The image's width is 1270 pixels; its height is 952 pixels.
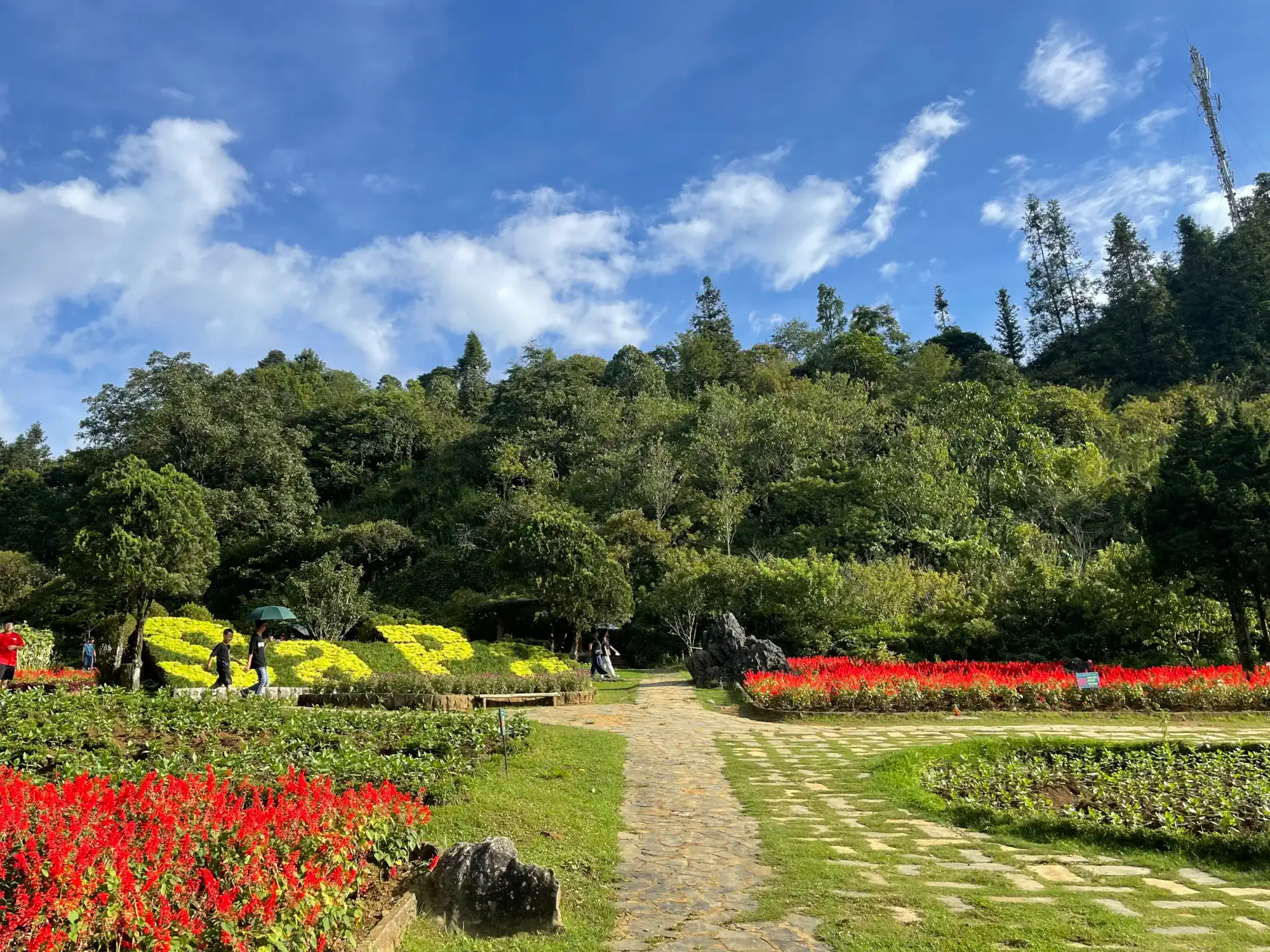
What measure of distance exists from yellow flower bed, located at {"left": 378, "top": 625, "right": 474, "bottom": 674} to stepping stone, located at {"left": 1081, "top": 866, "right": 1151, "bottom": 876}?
14651 mm

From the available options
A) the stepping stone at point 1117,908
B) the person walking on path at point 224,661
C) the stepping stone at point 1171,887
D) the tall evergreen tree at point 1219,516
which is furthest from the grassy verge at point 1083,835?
the person walking on path at point 224,661

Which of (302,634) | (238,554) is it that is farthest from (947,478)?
(238,554)

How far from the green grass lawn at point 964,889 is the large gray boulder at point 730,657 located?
9639mm

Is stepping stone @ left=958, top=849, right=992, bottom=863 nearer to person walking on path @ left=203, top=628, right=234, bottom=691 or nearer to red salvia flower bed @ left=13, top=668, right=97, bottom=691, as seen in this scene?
person walking on path @ left=203, top=628, right=234, bottom=691

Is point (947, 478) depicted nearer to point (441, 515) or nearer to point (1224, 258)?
point (441, 515)

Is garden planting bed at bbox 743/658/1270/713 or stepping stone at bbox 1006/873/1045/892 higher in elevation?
garden planting bed at bbox 743/658/1270/713

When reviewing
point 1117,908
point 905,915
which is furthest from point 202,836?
point 1117,908

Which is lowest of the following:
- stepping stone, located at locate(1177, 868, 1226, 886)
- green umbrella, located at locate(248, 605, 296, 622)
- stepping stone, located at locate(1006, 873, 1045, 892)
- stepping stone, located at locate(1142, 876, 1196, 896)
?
stepping stone, located at locate(1177, 868, 1226, 886)

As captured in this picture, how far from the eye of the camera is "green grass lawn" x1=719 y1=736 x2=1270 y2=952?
12.5ft

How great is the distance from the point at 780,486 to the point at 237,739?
30.5 m

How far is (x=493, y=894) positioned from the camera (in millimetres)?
4074

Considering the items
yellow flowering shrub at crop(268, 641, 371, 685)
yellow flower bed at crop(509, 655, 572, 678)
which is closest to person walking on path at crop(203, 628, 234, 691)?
yellow flowering shrub at crop(268, 641, 371, 685)

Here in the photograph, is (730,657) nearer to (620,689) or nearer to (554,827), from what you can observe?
(620,689)

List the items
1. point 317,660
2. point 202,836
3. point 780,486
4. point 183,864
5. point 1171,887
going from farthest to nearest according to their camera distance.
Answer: point 780,486
point 317,660
point 1171,887
point 202,836
point 183,864
